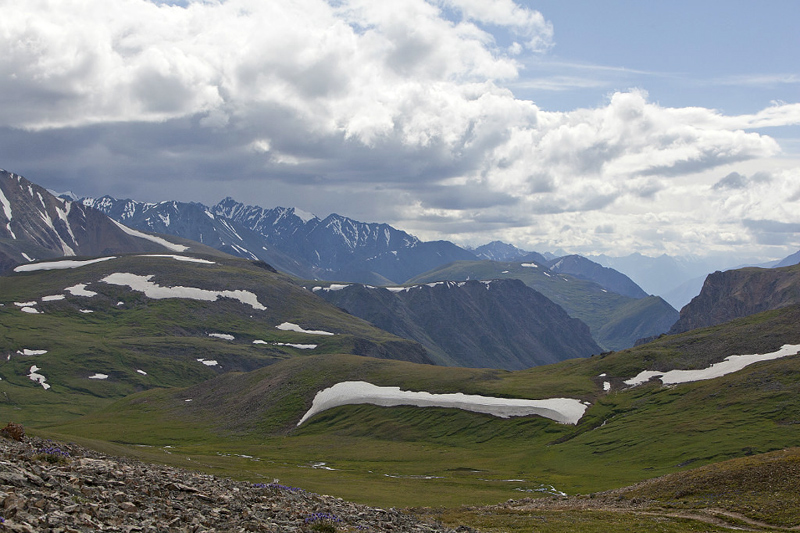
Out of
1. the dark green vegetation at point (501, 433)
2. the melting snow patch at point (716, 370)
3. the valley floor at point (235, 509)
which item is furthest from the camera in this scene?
the melting snow patch at point (716, 370)

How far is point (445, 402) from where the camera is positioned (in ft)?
484

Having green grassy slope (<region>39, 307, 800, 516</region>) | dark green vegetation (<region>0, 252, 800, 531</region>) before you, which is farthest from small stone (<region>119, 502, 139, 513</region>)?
green grassy slope (<region>39, 307, 800, 516</region>)

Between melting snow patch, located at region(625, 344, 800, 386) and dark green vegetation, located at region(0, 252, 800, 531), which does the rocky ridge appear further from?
melting snow patch, located at region(625, 344, 800, 386)

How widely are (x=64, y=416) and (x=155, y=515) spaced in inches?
8006

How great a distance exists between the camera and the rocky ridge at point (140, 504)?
20328mm

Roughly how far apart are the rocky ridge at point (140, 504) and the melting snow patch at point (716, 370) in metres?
128

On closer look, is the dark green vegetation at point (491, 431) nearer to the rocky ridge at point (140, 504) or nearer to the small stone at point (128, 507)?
the rocky ridge at point (140, 504)

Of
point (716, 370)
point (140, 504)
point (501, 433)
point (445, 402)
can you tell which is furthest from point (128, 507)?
point (716, 370)

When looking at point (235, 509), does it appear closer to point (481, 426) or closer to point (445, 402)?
point (481, 426)

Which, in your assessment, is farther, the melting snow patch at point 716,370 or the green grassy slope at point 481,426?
the melting snow patch at point 716,370

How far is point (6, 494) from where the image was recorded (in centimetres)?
2058

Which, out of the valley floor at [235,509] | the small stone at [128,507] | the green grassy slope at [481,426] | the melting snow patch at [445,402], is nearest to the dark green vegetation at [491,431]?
the green grassy slope at [481,426]

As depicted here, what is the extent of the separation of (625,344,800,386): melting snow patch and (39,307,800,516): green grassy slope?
165 inches

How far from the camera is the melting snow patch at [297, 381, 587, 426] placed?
134375mm
